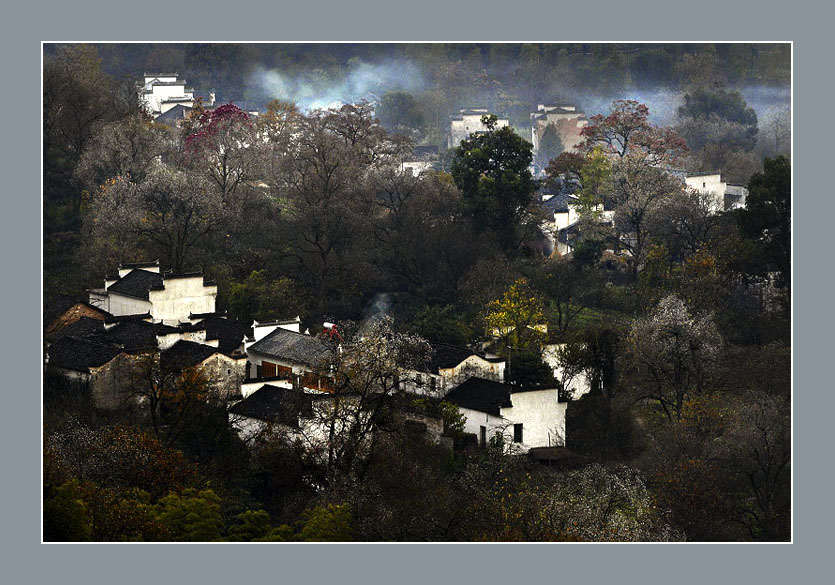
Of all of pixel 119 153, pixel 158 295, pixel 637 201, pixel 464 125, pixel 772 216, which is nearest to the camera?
pixel 158 295

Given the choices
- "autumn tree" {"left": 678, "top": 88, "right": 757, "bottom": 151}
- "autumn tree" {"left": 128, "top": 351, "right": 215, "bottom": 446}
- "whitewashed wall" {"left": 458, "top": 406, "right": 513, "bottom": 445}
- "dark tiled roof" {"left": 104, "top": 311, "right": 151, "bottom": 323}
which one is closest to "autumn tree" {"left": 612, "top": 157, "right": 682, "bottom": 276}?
"autumn tree" {"left": 678, "top": 88, "right": 757, "bottom": 151}

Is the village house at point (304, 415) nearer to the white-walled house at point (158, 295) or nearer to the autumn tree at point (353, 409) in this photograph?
the autumn tree at point (353, 409)

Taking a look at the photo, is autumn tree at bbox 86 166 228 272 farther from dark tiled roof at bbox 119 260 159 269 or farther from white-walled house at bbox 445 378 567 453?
white-walled house at bbox 445 378 567 453

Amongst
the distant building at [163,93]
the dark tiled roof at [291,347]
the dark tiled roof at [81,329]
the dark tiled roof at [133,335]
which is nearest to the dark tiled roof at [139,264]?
the dark tiled roof at [81,329]

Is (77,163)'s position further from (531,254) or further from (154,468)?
(154,468)

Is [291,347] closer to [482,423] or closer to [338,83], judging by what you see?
[482,423]

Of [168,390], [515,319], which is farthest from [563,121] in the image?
[168,390]
